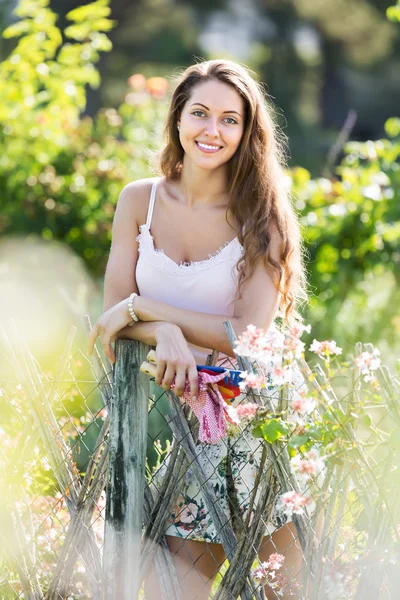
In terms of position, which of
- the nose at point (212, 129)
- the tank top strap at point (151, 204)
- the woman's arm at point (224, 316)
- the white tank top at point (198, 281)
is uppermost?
the nose at point (212, 129)

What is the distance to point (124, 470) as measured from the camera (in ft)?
7.32

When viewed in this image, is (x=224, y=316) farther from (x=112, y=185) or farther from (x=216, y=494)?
(x=112, y=185)

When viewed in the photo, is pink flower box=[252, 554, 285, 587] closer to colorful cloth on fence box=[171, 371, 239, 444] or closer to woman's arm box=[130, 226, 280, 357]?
colorful cloth on fence box=[171, 371, 239, 444]

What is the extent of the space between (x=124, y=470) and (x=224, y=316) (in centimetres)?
51

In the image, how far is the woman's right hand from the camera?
6.86ft

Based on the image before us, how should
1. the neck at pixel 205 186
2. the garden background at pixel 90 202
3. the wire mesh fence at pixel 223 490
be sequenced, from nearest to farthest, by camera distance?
the wire mesh fence at pixel 223 490
the neck at pixel 205 186
the garden background at pixel 90 202

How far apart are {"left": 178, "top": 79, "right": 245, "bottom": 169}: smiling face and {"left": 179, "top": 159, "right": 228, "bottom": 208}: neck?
62mm

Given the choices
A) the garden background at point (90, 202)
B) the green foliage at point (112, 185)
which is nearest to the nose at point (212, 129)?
the garden background at point (90, 202)

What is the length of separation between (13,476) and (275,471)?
0.88 meters

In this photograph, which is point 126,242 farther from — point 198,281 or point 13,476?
point 13,476

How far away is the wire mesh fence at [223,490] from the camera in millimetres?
2012

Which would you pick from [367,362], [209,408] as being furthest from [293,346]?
[209,408]

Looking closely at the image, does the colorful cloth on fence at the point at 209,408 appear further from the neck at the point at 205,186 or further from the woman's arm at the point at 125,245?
the neck at the point at 205,186

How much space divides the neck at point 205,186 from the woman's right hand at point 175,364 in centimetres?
64
